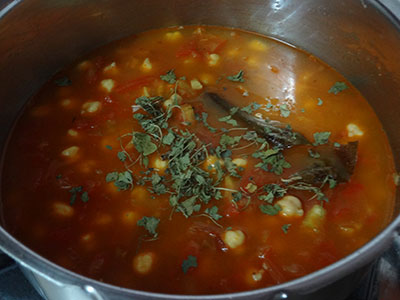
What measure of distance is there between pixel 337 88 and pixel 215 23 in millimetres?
1035

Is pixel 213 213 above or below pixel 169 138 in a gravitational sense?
below

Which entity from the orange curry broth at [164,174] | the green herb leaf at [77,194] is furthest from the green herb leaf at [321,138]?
the green herb leaf at [77,194]

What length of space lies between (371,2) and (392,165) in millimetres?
967

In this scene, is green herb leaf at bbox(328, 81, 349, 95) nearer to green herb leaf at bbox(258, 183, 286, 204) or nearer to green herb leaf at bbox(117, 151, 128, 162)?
green herb leaf at bbox(258, 183, 286, 204)

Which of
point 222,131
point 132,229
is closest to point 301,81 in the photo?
point 222,131

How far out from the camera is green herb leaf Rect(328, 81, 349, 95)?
297 centimetres

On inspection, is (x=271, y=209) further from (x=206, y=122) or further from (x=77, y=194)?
(x=77, y=194)

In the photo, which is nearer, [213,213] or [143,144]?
[213,213]

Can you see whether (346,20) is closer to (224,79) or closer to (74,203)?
(224,79)

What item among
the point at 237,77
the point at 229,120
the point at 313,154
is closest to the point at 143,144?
the point at 229,120

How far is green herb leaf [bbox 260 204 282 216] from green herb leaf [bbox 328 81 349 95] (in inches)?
39.7

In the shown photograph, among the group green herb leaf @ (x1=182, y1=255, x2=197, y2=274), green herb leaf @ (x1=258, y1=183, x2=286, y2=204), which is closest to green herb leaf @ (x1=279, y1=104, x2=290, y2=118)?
green herb leaf @ (x1=258, y1=183, x2=286, y2=204)

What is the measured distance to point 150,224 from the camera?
2309 mm

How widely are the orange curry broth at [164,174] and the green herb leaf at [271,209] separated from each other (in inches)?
1.1
